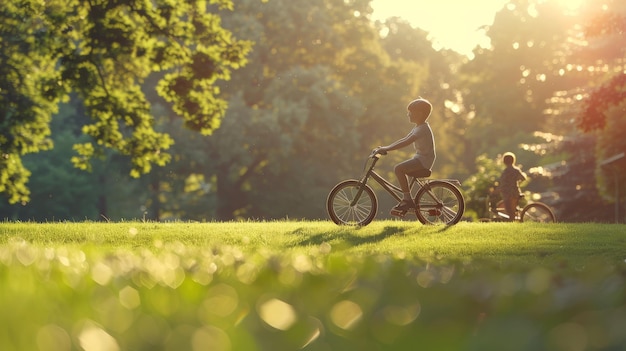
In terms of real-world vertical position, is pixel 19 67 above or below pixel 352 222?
above

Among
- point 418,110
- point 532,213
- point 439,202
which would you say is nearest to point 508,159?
point 532,213

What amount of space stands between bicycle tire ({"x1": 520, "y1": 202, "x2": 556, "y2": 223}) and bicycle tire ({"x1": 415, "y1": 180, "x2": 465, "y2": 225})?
17.9 feet

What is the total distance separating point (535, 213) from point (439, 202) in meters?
6.41

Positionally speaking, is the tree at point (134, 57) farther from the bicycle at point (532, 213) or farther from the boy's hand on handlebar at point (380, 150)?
the boy's hand on handlebar at point (380, 150)

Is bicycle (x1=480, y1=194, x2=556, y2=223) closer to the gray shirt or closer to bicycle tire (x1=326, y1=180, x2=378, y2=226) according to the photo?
bicycle tire (x1=326, y1=180, x2=378, y2=226)

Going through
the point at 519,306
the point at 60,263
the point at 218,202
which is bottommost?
the point at 218,202

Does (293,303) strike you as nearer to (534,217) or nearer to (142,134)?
(534,217)

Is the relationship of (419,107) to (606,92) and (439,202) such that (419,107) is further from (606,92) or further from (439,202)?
(606,92)

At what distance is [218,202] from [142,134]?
24.4 meters

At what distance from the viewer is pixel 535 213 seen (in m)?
20.0

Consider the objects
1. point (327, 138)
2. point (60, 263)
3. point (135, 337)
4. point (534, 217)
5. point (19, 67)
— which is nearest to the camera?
point (135, 337)

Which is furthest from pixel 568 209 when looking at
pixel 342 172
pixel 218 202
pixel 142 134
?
pixel 142 134

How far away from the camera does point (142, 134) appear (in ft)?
70.7

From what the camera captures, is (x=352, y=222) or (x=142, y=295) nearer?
(x=142, y=295)
